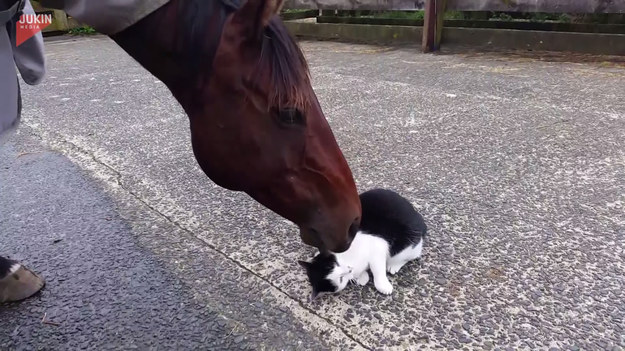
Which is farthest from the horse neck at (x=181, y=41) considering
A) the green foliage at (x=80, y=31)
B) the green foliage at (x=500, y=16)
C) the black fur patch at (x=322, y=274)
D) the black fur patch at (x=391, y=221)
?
the green foliage at (x=80, y=31)

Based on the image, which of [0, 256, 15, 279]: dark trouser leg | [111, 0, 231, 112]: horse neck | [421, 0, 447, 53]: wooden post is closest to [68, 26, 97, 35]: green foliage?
[421, 0, 447, 53]: wooden post

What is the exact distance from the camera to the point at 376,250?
1.47 metres

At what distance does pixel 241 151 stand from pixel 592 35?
16.3 ft

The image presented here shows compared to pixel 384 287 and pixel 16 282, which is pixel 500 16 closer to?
pixel 384 287

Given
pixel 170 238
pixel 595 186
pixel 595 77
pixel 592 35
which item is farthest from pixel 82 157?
pixel 592 35

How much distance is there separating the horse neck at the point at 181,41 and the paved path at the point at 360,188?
71cm

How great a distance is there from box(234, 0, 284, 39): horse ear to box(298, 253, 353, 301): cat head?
2.43ft

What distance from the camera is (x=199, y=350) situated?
4.22 ft

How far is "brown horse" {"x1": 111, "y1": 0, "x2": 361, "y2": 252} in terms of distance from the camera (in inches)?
34.6

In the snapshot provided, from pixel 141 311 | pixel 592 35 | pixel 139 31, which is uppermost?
pixel 139 31

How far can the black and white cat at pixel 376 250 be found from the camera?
143cm

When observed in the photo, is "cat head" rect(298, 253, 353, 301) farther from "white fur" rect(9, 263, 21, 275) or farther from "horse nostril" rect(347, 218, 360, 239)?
"white fur" rect(9, 263, 21, 275)

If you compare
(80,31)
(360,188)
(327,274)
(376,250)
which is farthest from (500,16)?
(80,31)

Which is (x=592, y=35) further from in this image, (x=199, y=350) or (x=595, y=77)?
(x=199, y=350)
